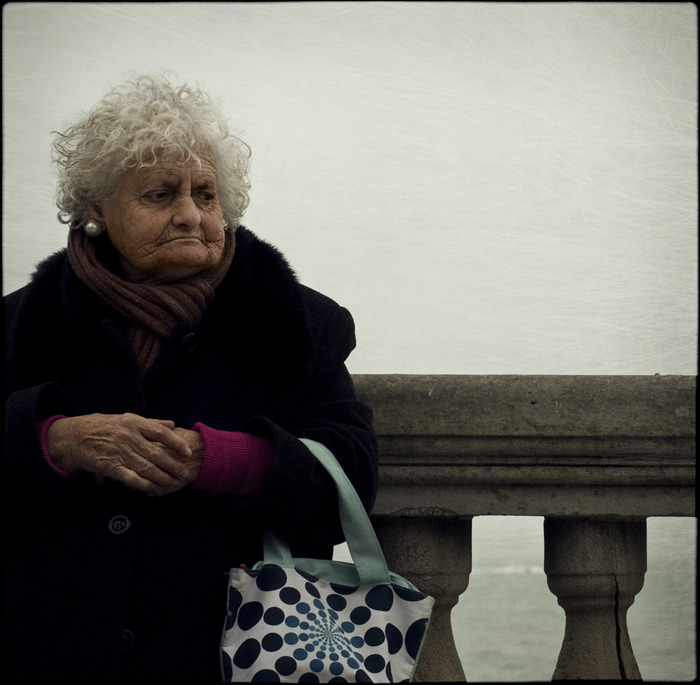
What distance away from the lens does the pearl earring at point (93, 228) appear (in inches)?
74.7

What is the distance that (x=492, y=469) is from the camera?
1.94 m

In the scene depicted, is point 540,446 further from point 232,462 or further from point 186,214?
point 186,214

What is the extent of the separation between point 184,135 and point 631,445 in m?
1.14

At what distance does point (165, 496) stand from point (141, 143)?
0.70m

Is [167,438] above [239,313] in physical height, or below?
below

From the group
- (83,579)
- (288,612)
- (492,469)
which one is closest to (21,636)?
(83,579)

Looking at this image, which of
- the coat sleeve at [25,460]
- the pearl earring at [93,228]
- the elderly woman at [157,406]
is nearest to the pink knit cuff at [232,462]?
the elderly woman at [157,406]

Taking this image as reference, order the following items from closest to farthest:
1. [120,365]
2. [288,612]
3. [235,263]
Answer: [288,612] < [120,365] < [235,263]

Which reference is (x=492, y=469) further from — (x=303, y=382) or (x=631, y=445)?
(x=303, y=382)

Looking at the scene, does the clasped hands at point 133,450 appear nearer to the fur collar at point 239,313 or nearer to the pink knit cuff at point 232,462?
the pink knit cuff at point 232,462

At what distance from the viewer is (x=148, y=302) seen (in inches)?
71.0

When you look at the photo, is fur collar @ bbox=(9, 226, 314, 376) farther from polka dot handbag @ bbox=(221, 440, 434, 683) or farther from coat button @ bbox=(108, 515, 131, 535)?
coat button @ bbox=(108, 515, 131, 535)

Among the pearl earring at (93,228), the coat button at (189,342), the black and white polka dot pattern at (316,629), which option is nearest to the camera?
the black and white polka dot pattern at (316,629)

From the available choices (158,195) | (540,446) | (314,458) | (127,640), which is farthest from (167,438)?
(540,446)
